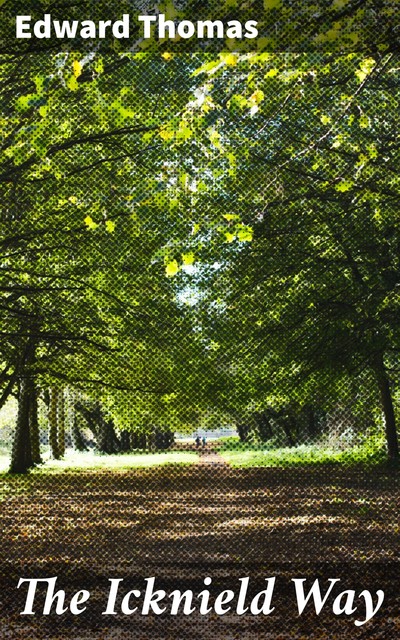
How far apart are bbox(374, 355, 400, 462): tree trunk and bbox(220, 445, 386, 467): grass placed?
0.43 feet

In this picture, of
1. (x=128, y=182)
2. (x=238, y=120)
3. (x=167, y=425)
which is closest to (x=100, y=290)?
(x=128, y=182)

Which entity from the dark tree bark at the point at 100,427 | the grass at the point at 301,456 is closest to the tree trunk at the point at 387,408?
the grass at the point at 301,456

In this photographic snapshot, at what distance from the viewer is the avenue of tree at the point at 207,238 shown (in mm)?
6113

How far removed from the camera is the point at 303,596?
209 inches

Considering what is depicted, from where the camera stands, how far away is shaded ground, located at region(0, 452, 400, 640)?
4.95 m

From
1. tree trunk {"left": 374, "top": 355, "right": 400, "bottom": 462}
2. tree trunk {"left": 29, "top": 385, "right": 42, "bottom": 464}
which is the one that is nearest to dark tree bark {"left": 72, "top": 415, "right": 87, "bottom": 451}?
tree trunk {"left": 29, "top": 385, "right": 42, "bottom": 464}

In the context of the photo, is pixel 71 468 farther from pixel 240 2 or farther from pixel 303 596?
pixel 240 2

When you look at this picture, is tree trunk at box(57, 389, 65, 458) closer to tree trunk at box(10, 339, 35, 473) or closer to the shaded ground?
tree trunk at box(10, 339, 35, 473)

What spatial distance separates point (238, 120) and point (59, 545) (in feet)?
14.1

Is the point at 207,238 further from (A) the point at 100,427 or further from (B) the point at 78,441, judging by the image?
(B) the point at 78,441

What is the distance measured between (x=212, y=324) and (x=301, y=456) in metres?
1.67

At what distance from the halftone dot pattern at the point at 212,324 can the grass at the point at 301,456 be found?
29 millimetres

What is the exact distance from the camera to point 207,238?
6168 millimetres

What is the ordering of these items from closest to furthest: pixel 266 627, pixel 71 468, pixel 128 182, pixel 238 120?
pixel 266 627 < pixel 238 120 < pixel 128 182 < pixel 71 468
